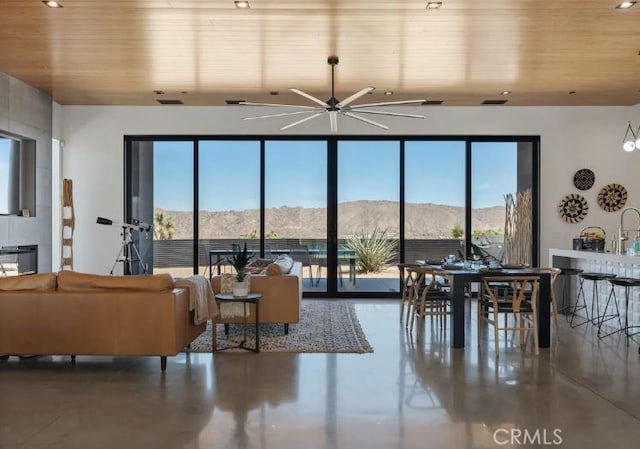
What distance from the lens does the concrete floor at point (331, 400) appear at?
308cm

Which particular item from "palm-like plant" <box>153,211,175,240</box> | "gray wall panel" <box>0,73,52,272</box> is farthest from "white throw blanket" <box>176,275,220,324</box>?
"palm-like plant" <box>153,211,175,240</box>

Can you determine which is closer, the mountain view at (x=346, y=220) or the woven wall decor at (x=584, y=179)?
the woven wall decor at (x=584, y=179)

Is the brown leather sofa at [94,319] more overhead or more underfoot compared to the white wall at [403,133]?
more underfoot

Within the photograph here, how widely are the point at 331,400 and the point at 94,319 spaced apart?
6.93ft

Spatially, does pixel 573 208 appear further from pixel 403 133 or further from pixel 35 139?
pixel 35 139

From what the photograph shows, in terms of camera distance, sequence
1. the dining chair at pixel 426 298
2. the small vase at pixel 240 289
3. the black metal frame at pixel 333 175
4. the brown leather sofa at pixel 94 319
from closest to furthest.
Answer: the brown leather sofa at pixel 94 319 → the small vase at pixel 240 289 → the dining chair at pixel 426 298 → the black metal frame at pixel 333 175

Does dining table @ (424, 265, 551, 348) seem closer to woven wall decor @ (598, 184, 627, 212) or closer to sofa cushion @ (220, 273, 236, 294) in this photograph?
sofa cushion @ (220, 273, 236, 294)

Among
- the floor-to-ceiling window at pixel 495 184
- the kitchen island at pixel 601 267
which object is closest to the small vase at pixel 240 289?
the kitchen island at pixel 601 267

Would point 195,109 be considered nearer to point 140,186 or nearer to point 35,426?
point 140,186

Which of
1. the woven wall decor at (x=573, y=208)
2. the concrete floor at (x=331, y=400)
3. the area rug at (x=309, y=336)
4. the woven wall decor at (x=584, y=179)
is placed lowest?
the concrete floor at (x=331, y=400)

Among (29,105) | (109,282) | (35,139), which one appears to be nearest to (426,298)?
(109,282)

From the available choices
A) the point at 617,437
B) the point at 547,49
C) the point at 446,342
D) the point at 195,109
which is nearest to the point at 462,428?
the point at 617,437

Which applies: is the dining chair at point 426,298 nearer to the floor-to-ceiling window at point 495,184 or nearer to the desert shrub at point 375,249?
the desert shrub at point 375,249

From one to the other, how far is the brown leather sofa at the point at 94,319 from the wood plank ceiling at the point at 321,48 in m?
2.52
